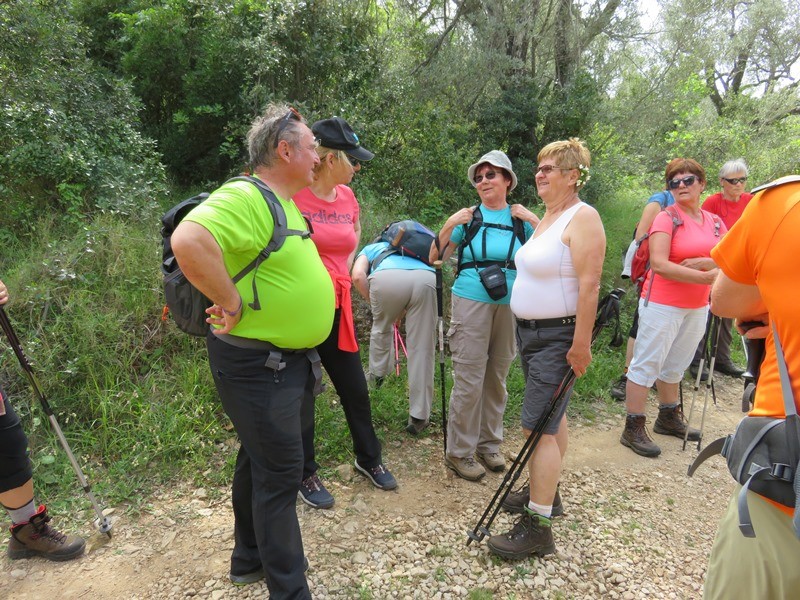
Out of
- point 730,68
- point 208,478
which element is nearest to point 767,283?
point 208,478

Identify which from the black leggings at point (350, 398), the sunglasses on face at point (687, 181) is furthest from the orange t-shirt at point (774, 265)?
the sunglasses on face at point (687, 181)

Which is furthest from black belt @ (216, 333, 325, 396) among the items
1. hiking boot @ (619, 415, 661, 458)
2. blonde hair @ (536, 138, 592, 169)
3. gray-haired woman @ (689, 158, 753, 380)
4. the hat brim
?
gray-haired woman @ (689, 158, 753, 380)

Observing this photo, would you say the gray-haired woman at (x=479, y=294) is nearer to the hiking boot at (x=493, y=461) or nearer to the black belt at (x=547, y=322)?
the hiking boot at (x=493, y=461)

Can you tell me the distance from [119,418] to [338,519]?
180 centimetres

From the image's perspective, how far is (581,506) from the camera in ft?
10.5

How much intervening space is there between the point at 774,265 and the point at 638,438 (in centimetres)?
298

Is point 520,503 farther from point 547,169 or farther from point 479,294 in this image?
point 547,169

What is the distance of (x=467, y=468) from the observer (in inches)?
133

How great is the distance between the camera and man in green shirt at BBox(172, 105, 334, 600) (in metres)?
1.87

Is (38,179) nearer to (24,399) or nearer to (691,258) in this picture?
(24,399)

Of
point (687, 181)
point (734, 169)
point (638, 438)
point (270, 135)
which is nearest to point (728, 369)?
point (734, 169)

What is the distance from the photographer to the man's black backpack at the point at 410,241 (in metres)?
3.72

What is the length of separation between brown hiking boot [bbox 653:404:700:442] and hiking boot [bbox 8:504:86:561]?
423 centimetres

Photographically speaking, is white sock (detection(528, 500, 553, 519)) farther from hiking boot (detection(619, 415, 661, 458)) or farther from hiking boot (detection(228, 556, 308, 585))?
hiking boot (detection(619, 415, 661, 458))
